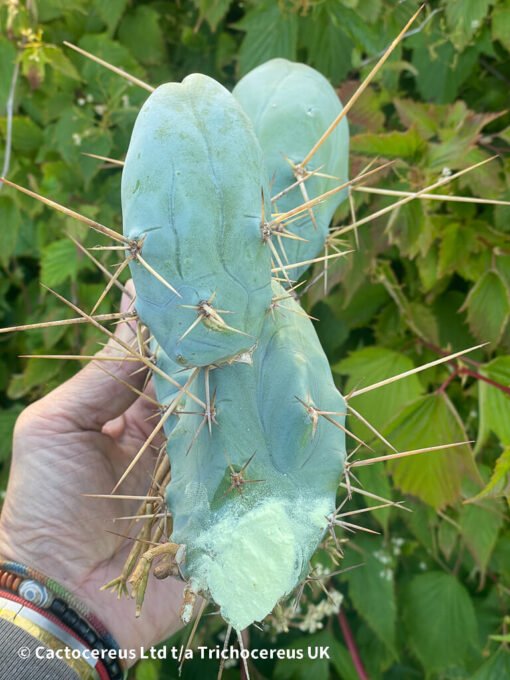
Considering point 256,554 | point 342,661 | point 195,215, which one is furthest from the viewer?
point 342,661

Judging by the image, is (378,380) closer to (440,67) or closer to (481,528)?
(481,528)

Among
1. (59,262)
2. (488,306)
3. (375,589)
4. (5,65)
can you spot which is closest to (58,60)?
(5,65)

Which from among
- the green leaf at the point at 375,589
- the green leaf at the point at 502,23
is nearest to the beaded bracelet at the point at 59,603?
the green leaf at the point at 375,589

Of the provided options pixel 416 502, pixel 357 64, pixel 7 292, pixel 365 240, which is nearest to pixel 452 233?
pixel 365 240

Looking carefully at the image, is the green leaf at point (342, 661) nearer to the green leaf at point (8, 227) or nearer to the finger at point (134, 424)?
Result: the finger at point (134, 424)

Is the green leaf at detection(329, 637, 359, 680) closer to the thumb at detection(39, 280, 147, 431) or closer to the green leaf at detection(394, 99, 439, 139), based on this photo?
the thumb at detection(39, 280, 147, 431)

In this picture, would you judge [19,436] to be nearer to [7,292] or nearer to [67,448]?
[67,448]
